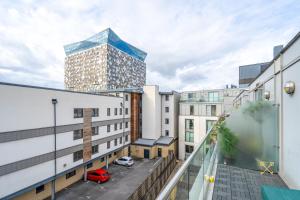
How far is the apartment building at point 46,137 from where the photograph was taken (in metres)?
8.30

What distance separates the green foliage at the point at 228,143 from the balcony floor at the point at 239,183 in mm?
371

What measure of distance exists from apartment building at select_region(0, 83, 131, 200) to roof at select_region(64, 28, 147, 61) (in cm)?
5156

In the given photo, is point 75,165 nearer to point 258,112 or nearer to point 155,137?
point 155,137

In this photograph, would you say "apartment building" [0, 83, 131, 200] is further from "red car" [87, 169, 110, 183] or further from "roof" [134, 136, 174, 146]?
"roof" [134, 136, 174, 146]

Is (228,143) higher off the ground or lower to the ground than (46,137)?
higher

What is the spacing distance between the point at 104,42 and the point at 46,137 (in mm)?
56345

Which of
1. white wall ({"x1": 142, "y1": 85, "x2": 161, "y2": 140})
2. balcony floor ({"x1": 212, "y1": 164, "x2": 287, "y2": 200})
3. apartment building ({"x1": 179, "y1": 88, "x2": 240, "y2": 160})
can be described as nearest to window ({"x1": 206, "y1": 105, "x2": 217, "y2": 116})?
apartment building ({"x1": 179, "y1": 88, "x2": 240, "y2": 160})

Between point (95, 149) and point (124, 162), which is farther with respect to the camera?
point (124, 162)

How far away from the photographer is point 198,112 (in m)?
22.1

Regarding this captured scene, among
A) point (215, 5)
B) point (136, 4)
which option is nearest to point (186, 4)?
point (215, 5)

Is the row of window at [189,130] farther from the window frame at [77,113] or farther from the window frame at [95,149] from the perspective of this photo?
the window frame at [77,113]

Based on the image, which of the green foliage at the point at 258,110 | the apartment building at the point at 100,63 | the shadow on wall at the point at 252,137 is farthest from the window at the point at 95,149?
the apartment building at the point at 100,63

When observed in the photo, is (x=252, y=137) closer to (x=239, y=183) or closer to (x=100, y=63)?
(x=239, y=183)

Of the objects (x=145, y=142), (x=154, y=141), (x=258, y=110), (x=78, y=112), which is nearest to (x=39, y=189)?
(x=78, y=112)
